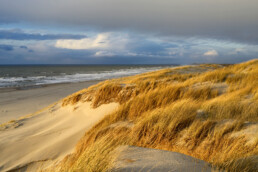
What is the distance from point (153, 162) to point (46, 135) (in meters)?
3.79

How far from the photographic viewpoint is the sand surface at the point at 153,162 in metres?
1.87

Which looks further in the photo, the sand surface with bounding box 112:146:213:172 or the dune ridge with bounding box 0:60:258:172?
the dune ridge with bounding box 0:60:258:172

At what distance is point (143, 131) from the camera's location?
11.1ft

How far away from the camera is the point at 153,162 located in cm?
202

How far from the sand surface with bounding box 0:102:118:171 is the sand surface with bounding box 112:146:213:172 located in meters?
1.57

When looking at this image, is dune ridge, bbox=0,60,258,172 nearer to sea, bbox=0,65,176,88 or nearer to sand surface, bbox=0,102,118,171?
sand surface, bbox=0,102,118,171

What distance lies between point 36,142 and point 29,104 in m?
7.23

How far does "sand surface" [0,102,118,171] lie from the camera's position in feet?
12.9

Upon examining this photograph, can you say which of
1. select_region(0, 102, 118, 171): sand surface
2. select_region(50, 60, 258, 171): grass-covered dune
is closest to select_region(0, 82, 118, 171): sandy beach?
select_region(0, 102, 118, 171): sand surface

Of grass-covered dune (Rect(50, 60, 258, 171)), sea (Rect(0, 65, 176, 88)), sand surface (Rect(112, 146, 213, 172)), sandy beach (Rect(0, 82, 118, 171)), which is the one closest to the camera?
sand surface (Rect(112, 146, 213, 172))

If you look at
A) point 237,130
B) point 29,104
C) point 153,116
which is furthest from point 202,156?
point 29,104

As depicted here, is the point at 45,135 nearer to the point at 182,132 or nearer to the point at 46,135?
the point at 46,135

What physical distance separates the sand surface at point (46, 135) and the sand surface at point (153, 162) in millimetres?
1573

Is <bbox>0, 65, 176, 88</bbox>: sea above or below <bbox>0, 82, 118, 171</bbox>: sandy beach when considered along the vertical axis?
above
